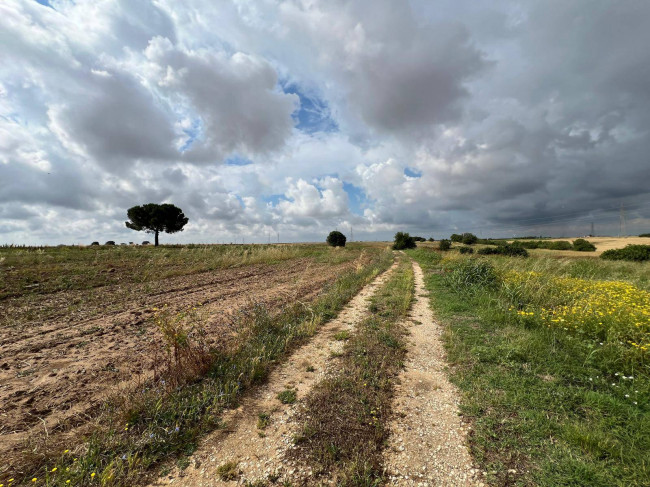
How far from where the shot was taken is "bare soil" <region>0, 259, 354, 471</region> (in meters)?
3.59

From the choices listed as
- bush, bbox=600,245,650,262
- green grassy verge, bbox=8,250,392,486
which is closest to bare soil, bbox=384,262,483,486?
green grassy verge, bbox=8,250,392,486

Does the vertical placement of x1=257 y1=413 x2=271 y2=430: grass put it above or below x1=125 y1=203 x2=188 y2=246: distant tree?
below

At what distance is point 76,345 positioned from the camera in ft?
18.7

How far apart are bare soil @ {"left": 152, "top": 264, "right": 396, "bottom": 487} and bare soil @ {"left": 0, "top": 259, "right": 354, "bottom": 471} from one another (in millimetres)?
1909

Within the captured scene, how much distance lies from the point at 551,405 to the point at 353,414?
292 centimetres

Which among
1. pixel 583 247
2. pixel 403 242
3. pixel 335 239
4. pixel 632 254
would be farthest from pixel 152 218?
pixel 583 247

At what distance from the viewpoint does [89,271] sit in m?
14.5

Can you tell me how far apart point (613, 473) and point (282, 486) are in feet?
11.6

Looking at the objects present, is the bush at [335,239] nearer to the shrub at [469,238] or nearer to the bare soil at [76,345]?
the shrub at [469,238]

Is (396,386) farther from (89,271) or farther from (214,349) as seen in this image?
(89,271)

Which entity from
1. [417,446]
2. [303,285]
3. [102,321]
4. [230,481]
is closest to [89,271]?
[102,321]

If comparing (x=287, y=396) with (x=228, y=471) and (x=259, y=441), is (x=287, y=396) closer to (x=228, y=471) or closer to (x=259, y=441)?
(x=259, y=441)

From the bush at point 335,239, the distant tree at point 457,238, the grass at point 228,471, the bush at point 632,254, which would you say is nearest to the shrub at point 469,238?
the distant tree at point 457,238

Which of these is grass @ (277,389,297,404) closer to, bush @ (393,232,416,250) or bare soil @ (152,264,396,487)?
bare soil @ (152,264,396,487)
